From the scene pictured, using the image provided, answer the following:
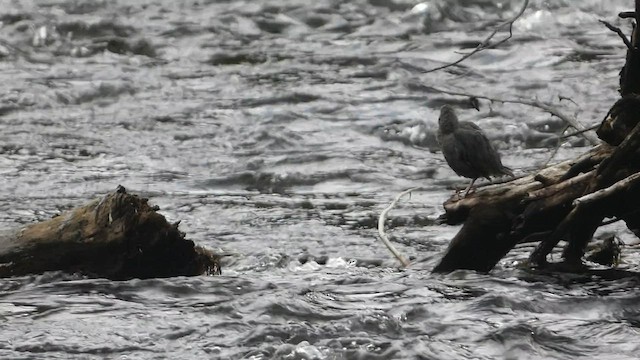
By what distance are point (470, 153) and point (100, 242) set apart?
1.81 metres

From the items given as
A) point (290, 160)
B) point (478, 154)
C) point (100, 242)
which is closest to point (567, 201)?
point (478, 154)

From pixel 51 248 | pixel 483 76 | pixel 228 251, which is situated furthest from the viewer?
pixel 483 76

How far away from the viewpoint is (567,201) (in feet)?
15.0

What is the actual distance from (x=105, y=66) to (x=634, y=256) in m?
6.52

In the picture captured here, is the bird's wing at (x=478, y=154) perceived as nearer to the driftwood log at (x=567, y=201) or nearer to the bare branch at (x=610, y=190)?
the driftwood log at (x=567, y=201)

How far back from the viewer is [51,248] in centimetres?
480

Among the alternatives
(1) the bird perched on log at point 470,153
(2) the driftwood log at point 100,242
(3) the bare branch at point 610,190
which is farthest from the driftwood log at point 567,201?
(2) the driftwood log at point 100,242

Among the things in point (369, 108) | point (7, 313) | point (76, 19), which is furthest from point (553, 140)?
point (76, 19)

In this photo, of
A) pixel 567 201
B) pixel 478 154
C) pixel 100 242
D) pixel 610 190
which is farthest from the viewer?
pixel 478 154

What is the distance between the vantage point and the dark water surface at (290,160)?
13.8 ft

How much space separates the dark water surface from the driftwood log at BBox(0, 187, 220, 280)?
0.26 feet

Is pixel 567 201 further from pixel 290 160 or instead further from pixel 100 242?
pixel 290 160

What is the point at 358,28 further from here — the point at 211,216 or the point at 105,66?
the point at 211,216

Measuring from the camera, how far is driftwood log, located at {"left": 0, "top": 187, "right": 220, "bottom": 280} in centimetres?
471
